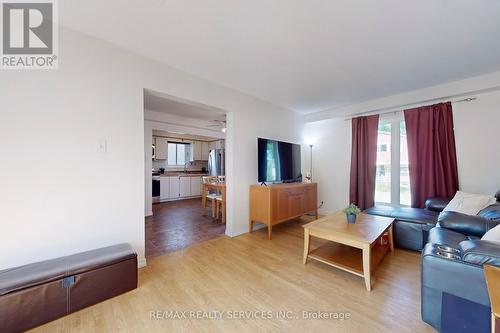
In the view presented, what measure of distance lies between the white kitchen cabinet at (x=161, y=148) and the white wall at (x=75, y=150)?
166 inches

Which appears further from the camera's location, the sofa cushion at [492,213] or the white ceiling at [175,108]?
the white ceiling at [175,108]

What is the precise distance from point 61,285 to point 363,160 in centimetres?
441

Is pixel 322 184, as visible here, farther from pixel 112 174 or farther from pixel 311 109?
pixel 112 174

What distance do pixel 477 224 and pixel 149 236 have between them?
4073 millimetres

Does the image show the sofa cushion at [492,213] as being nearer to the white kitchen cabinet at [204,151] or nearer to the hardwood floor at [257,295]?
the hardwood floor at [257,295]

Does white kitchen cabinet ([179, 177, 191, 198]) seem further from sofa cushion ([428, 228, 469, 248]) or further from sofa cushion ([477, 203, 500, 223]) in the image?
sofa cushion ([477, 203, 500, 223])

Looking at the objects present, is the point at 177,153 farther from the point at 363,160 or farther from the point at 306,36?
the point at 306,36

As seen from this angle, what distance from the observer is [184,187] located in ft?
21.2

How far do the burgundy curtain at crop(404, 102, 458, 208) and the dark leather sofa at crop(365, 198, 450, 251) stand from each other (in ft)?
1.02

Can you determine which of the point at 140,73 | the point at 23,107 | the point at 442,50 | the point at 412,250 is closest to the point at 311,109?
the point at 442,50

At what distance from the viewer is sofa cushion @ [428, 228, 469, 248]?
5.58 ft

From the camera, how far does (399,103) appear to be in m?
3.37

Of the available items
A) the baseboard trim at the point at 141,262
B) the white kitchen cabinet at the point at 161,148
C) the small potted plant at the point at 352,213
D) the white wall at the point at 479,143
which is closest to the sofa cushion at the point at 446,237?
the small potted plant at the point at 352,213

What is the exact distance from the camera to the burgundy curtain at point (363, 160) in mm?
3682
